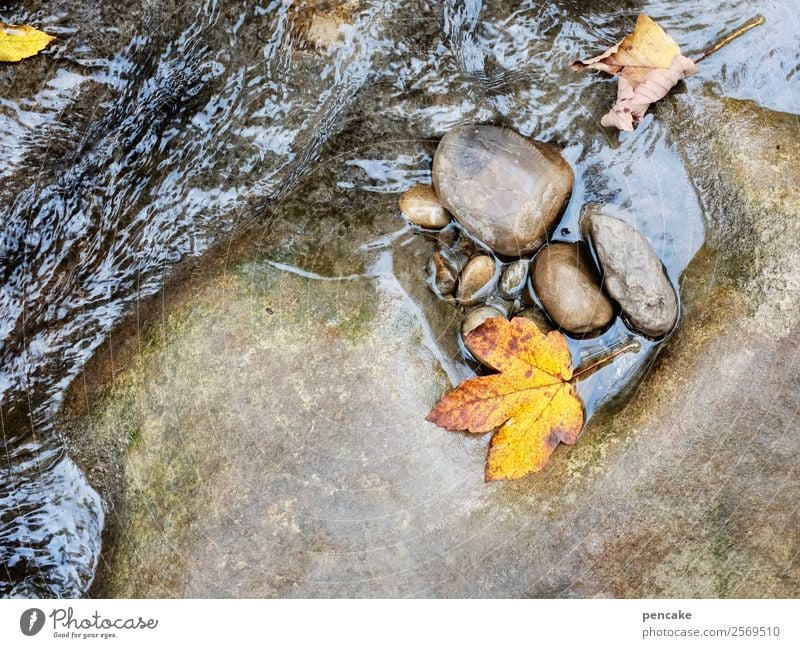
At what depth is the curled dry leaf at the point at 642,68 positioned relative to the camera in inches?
91.7

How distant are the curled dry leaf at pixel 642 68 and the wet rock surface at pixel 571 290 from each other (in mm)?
525

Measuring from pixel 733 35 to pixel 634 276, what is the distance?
1007mm

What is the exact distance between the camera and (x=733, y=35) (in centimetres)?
237

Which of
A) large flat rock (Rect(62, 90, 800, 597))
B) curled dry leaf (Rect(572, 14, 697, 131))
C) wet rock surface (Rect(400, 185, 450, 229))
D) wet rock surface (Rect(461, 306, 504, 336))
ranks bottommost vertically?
large flat rock (Rect(62, 90, 800, 597))

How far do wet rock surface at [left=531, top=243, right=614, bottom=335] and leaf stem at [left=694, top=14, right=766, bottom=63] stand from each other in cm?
86

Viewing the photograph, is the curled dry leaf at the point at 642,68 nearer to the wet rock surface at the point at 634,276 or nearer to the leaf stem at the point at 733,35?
the leaf stem at the point at 733,35

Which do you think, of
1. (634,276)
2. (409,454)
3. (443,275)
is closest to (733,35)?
(634,276)

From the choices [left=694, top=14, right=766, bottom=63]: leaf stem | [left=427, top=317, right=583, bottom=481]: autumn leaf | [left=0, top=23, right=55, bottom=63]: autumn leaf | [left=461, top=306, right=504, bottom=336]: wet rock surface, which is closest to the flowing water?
[left=0, top=23, right=55, bottom=63]: autumn leaf

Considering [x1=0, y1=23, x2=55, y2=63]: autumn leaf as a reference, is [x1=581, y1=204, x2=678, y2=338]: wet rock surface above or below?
below

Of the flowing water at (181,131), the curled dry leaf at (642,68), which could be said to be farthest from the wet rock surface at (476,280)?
the curled dry leaf at (642,68)

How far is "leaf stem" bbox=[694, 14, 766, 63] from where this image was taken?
7.77ft

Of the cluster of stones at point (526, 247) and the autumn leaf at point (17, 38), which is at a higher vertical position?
the autumn leaf at point (17, 38)

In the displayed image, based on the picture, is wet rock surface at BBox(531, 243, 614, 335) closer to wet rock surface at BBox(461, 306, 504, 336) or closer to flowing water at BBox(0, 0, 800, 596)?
wet rock surface at BBox(461, 306, 504, 336)

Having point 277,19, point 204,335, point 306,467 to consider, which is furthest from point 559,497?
point 277,19
